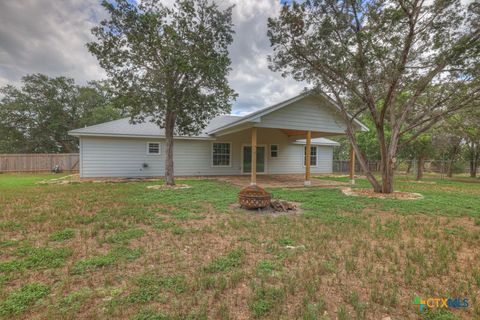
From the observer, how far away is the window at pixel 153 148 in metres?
12.8

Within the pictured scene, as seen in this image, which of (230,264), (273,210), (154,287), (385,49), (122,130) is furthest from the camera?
(122,130)

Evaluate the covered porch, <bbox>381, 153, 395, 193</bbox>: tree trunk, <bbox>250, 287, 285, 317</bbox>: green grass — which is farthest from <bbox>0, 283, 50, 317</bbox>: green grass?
<bbox>381, 153, 395, 193</bbox>: tree trunk

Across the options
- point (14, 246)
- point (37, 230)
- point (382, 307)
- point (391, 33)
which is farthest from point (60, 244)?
point (391, 33)

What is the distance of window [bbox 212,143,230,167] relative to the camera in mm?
14308

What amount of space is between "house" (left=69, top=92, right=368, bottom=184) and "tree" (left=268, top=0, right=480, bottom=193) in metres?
1.99

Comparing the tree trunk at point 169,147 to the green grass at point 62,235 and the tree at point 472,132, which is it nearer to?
the green grass at point 62,235

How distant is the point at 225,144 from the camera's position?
573 inches

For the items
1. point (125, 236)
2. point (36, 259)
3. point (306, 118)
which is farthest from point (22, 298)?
point (306, 118)

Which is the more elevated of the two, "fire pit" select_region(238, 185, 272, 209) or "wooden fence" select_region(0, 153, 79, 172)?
"wooden fence" select_region(0, 153, 79, 172)

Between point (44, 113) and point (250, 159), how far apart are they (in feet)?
76.6

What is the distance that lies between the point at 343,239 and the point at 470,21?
7.61 m

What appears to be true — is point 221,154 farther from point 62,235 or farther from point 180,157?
point 62,235

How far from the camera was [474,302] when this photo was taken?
2156mm

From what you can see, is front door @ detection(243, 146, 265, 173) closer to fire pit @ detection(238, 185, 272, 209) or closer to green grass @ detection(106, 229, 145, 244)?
fire pit @ detection(238, 185, 272, 209)
